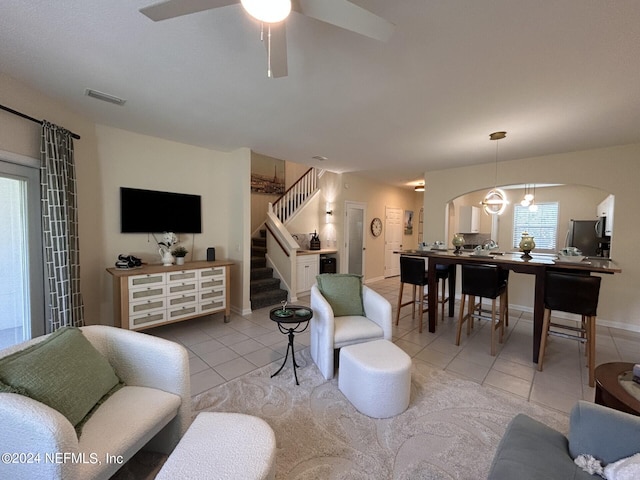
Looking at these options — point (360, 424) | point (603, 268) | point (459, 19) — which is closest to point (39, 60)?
point (459, 19)

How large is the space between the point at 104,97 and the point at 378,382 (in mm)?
3548

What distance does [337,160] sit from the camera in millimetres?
4930

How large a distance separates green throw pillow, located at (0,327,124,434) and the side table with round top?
9.30 ft

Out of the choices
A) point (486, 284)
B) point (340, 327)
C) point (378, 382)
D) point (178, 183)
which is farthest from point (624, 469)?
point (178, 183)

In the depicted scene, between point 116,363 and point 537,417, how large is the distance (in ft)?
9.95

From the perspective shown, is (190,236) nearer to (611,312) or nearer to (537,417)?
(537,417)

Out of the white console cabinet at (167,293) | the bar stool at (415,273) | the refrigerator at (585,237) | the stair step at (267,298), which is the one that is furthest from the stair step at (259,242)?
the refrigerator at (585,237)

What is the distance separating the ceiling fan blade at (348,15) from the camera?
3.83ft

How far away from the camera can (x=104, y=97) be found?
8.40ft

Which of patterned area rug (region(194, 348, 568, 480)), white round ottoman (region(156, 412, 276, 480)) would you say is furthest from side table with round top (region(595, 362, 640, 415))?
white round ottoman (region(156, 412, 276, 480))

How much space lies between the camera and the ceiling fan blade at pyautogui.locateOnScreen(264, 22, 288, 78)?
1.40m

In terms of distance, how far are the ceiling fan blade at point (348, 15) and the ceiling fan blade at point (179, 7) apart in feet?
1.09

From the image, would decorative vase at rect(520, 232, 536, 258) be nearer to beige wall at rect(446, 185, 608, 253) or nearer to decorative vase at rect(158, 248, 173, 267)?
beige wall at rect(446, 185, 608, 253)

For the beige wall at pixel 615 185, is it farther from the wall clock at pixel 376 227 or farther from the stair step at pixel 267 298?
the stair step at pixel 267 298
